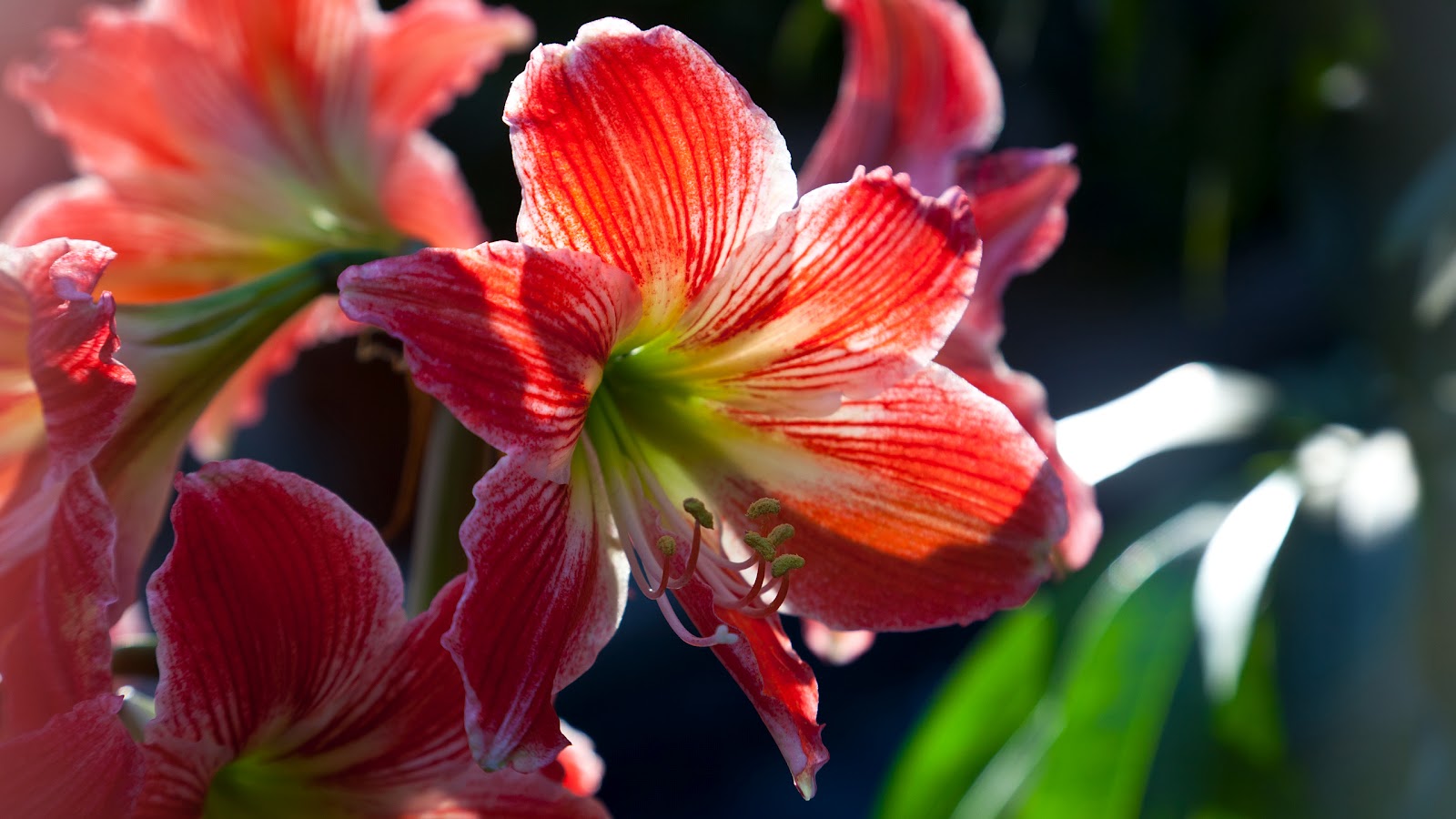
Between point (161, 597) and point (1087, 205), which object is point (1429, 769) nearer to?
point (161, 597)

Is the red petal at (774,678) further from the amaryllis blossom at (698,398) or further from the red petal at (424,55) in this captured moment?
the red petal at (424,55)

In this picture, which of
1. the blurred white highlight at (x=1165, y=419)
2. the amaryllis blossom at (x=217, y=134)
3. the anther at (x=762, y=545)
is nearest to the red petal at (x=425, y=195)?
the amaryllis blossom at (x=217, y=134)

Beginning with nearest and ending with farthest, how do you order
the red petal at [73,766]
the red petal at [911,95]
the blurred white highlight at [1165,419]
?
the red petal at [73,766]
the red petal at [911,95]
the blurred white highlight at [1165,419]

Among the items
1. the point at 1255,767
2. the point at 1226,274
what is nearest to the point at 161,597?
the point at 1255,767

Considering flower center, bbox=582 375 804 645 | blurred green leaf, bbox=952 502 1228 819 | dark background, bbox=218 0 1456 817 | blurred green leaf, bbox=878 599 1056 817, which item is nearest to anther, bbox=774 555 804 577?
flower center, bbox=582 375 804 645

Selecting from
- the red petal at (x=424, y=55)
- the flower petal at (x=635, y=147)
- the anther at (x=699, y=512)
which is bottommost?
the anther at (x=699, y=512)

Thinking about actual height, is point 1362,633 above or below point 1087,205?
above

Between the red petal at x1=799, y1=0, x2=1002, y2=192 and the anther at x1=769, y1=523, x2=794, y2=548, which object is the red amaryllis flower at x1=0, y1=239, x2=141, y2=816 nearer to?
the anther at x1=769, y1=523, x2=794, y2=548
